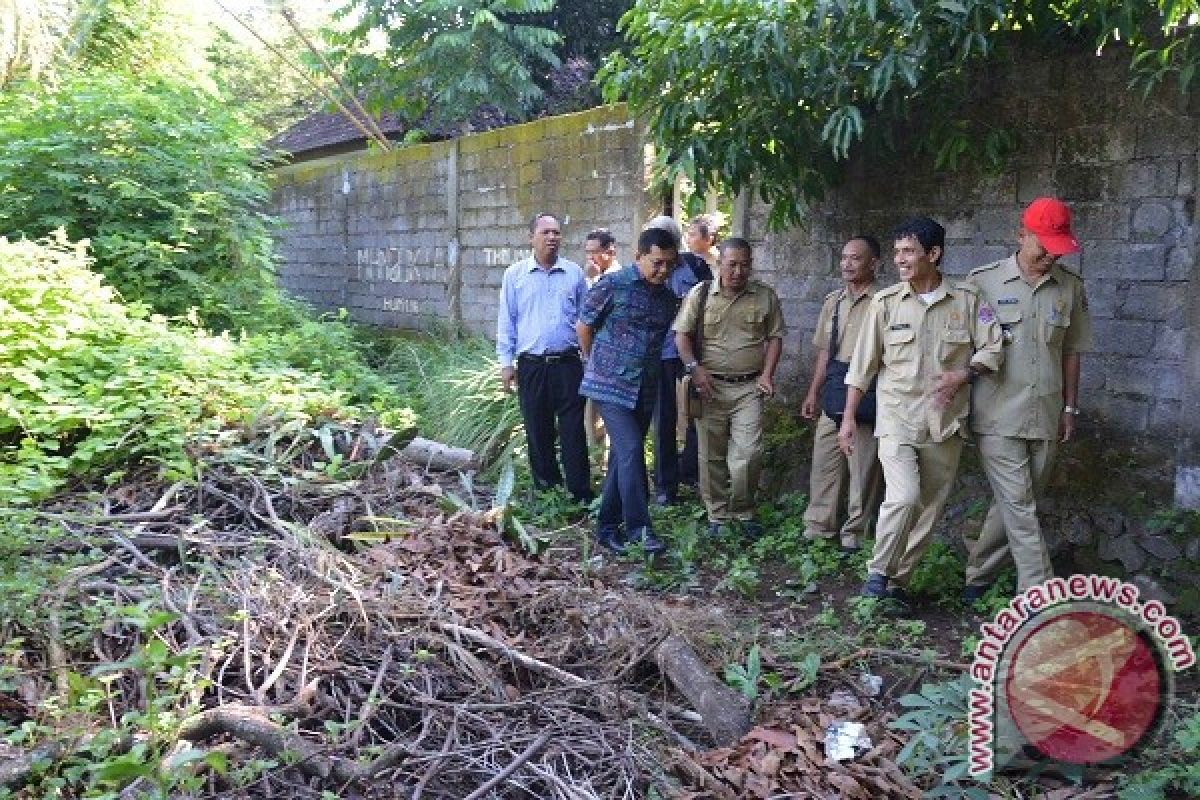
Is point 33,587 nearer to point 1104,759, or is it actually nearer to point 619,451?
point 619,451

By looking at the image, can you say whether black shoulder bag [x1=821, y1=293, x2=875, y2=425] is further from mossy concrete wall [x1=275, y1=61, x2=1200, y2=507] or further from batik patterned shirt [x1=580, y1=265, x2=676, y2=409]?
batik patterned shirt [x1=580, y1=265, x2=676, y2=409]

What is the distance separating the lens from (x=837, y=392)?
19.3 feet

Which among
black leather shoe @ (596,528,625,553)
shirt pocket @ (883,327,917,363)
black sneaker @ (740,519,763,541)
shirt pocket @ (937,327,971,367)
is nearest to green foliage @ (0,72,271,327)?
black leather shoe @ (596,528,625,553)

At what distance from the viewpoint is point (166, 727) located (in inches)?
127

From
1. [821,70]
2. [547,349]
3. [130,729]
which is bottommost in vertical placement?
[130,729]

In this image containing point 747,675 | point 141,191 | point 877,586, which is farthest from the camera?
point 141,191

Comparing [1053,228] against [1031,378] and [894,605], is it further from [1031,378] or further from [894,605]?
[894,605]

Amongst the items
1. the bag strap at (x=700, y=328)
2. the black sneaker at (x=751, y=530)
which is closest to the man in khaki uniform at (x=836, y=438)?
the black sneaker at (x=751, y=530)

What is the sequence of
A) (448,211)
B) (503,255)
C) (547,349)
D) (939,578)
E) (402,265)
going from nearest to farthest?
(939,578)
(547,349)
(503,255)
(448,211)
(402,265)

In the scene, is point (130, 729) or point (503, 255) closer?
point (130, 729)

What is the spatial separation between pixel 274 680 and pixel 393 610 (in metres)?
0.64

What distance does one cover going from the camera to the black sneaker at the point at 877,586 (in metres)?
5.04

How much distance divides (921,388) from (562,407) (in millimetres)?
2534

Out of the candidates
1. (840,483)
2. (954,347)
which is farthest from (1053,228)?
(840,483)
